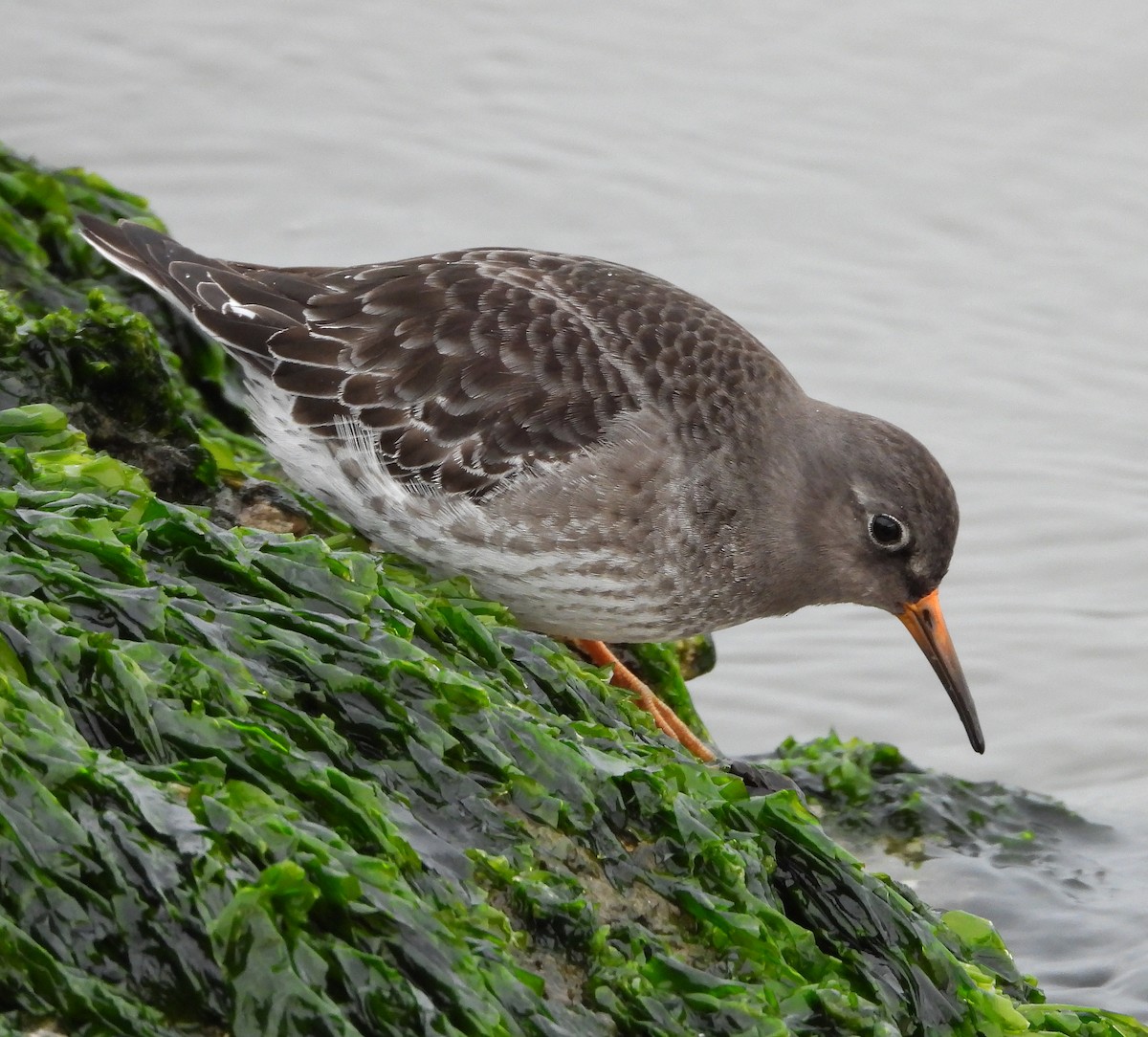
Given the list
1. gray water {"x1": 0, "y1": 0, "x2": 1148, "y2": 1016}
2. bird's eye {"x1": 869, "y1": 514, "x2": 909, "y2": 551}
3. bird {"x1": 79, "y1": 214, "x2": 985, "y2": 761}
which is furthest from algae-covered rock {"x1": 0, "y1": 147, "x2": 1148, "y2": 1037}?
gray water {"x1": 0, "y1": 0, "x2": 1148, "y2": 1016}

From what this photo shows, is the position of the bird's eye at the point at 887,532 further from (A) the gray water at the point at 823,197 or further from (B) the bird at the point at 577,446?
(A) the gray water at the point at 823,197

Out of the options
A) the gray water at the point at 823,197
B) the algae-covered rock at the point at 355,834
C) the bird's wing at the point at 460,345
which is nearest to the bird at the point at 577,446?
the bird's wing at the point at 460,345

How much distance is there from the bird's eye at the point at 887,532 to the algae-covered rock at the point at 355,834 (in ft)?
5.37

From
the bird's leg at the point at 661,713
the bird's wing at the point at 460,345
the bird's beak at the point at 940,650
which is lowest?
the bird's leg at the point at 661,713

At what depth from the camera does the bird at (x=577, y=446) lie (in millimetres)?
5691

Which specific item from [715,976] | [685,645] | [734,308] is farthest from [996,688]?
[715,976]

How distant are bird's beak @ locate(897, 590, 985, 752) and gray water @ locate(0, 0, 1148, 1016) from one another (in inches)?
48.8

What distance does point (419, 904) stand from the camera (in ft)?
10.9

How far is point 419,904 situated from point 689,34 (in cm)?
964

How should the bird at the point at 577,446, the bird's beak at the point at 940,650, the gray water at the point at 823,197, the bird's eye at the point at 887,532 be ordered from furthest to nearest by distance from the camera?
the gray water at the point at 823,197 → the bird's beak at the point at 940,650 → the bird's eye at the point at 887,532 → the bird at the point at 577,446

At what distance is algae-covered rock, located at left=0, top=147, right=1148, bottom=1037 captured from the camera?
3090 millimetres

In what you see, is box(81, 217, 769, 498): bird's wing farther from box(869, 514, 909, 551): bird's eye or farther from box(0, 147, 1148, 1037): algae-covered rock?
box(0, 147, 1148, 1037): algae-covered rock

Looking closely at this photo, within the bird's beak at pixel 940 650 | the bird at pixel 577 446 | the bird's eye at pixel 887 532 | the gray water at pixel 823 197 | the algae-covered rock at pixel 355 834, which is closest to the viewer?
the algae-covered rock at pixel 355 834

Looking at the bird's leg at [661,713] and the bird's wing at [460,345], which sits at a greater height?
the bird's wing at [460,345]
